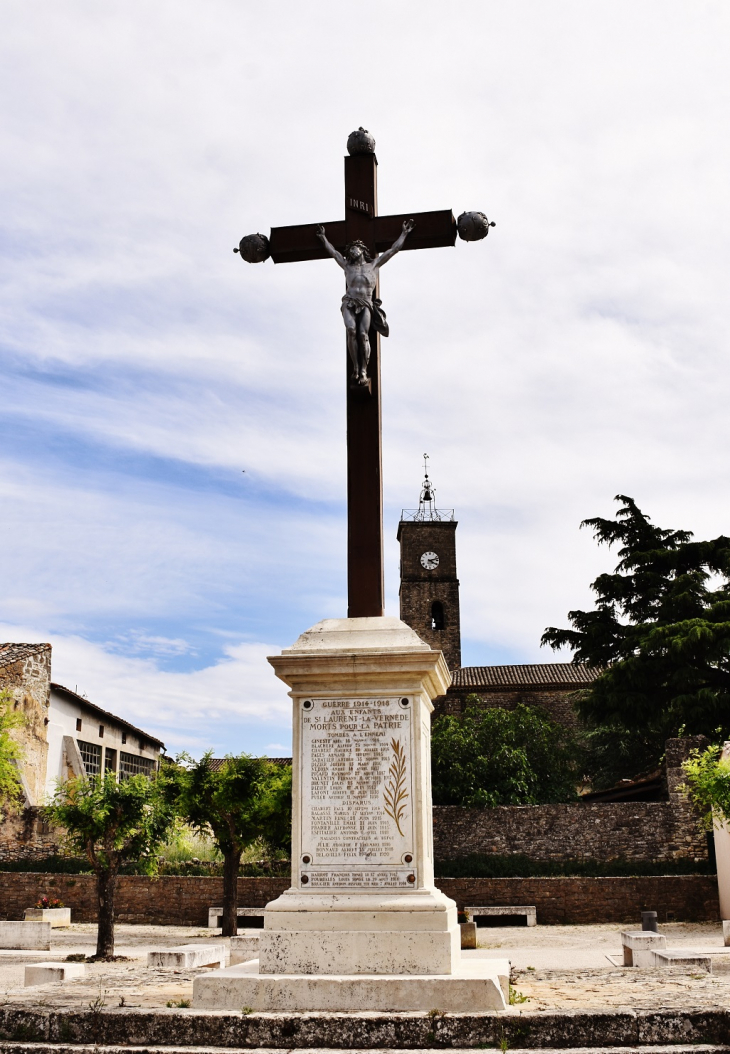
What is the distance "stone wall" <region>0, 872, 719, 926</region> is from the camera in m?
22.1

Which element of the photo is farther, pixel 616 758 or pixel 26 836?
pixel 616 758

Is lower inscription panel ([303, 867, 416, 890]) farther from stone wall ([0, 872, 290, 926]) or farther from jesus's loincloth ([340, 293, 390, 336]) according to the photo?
stone wall ([0, 872, 290, 926])

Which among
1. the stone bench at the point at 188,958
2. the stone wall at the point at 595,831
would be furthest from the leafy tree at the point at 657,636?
the stone bench at the point at 188,958

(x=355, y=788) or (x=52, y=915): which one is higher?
(x=355, y=788)

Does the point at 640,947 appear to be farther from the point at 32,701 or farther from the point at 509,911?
the point at 32,701

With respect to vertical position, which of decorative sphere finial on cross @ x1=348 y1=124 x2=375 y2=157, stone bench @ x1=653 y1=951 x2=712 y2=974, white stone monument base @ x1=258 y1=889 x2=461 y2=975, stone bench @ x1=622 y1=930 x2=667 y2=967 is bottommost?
stone bench @ x1=622 y1=930 x2=667 y2=967

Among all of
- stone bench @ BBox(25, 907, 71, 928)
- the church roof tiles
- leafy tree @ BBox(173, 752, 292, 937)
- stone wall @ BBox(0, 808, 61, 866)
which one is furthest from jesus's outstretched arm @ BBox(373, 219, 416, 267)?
the church roof tiles

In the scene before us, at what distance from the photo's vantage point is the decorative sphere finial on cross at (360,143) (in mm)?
8023

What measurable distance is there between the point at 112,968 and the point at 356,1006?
29.9ft

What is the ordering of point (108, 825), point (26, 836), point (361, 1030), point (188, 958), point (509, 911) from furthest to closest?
point (26, 836) → point (509, 911) → point (108, 825) → point (188, 958) → point (361, 1030)

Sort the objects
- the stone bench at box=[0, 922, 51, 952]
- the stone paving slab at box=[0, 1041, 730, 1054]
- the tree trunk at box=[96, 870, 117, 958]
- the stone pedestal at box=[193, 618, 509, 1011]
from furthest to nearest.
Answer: the stone bench at box=[0, 922, 51, 952] < the tree trunk at box=[96, 870, 117, 958] < the stone pedestal at box=[193, 618, 509, 1011] < the stone paving slab at box=[0, 1041, 730, 1054]

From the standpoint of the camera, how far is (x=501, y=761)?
30.8m

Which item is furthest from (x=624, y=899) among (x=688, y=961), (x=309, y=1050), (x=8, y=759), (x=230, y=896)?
(x=309, y=1050)

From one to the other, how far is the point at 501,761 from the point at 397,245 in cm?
2532
